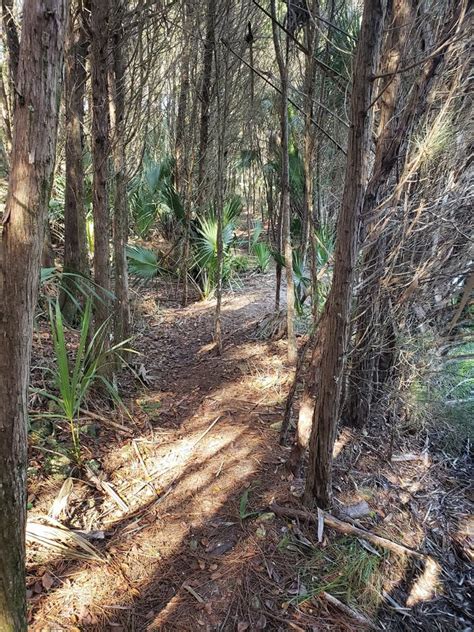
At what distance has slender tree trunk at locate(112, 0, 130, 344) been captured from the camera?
3.26 meters

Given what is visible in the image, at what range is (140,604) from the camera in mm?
2010

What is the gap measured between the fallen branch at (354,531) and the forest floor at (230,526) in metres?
0.04

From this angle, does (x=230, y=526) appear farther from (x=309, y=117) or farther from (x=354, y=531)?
(x=309, y=117)

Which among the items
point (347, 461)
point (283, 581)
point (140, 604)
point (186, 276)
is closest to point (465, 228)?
point (347, 461)

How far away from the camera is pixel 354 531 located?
2.36 m

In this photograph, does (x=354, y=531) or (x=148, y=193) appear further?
(x=148, y=193)

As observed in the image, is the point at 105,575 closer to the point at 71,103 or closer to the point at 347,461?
the point at 347,461

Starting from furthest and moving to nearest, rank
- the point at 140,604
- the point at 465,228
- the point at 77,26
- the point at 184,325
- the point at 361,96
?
the point at 184,325 → the point at 77,26 → the point at 465,228 → the point at 140,604 → the point at 361,96

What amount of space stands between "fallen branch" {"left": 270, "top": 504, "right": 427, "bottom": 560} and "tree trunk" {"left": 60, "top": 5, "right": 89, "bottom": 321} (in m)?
2.05

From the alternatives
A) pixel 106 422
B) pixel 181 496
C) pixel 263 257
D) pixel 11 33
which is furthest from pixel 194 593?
pixel 263 257

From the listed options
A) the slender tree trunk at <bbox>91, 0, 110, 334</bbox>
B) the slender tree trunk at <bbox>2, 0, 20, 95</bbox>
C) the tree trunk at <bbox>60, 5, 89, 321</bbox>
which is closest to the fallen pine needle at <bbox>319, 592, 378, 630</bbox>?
the slender tree trunk at <bbox>91, 0, 110, 334</bbox>

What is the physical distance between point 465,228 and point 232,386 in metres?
2.30

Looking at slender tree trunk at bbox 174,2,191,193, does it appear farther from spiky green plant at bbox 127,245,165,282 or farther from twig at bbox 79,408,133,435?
twig at bbox 79,408,133,435

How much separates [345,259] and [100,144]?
221cm
